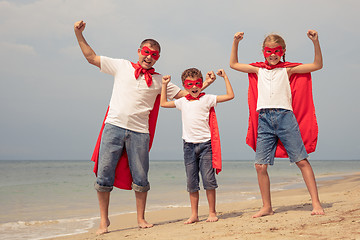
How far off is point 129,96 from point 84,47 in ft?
2.58

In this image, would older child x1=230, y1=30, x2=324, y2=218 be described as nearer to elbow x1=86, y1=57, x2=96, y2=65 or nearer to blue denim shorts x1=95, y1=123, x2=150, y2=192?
blue denim shorts x1=95, y1=123, x2=150, y2=192

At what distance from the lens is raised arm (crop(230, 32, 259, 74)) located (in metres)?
4.27

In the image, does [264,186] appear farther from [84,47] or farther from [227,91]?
[84,47]

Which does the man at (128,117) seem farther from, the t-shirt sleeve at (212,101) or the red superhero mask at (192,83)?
the t-shirt sleeve at (212,101)

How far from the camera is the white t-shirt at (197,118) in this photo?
4270mm

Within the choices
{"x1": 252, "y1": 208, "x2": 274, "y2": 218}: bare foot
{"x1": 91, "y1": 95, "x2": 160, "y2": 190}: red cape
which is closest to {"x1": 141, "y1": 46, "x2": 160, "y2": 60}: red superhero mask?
{"x1": 91, "y1": 95, "x2": 160, "y2": 190}: red cape

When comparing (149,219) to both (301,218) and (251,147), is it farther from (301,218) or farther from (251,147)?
(301,218)

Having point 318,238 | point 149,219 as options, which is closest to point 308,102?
point 318,238

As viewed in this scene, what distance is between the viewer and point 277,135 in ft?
13.3

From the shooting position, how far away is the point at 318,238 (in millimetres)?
2896

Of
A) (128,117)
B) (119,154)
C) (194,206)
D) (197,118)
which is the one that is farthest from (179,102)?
(194,206)

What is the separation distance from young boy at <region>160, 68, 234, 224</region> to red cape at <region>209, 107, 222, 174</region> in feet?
0.13

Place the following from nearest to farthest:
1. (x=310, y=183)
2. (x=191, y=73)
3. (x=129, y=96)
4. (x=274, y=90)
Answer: (x=310, y=183)
(x=274, y=90)
(x=129, y=96)
(x=191, y=73)

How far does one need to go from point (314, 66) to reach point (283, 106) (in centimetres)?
59
